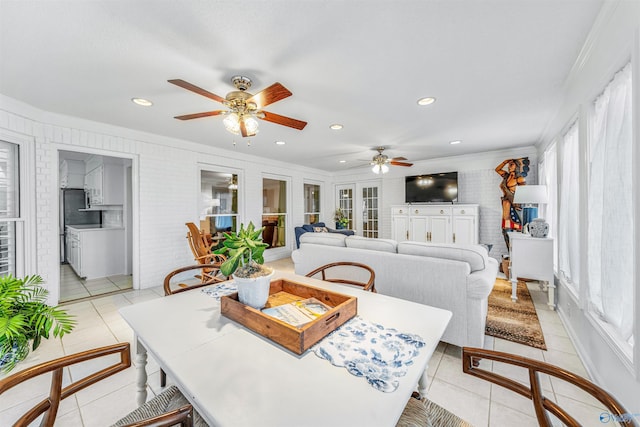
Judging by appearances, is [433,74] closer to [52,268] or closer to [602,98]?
[602,98]

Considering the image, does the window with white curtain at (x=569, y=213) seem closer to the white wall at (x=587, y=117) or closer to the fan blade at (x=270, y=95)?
the white wall at (x=587, y=117)

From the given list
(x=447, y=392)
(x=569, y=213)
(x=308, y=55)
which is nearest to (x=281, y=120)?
(x=308, y=55)

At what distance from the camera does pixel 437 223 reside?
220 inches

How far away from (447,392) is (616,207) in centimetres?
157

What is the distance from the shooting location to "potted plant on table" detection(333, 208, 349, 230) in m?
Answer: 7.41

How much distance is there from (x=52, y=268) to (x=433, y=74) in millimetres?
4845

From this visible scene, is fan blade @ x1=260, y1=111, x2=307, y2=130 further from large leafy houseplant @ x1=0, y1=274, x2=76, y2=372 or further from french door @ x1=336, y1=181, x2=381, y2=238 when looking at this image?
french door @ x1=336, y1=181, x2=381, y2=238

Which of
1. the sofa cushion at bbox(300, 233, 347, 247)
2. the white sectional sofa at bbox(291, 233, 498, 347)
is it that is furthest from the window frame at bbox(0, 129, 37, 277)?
the white sectional sofa at bbox(291, 233, 498, 347)

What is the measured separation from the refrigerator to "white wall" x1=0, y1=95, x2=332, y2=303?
3133mm

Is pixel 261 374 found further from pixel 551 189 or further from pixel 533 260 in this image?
pixel 551 189

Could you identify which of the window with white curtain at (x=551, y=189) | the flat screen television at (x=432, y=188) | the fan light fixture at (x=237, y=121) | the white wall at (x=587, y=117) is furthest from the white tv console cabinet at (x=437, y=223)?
the fan light fixture at (x=237, y=121)

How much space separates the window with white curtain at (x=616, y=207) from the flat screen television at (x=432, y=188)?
395 centimetres

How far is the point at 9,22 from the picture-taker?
1.62m

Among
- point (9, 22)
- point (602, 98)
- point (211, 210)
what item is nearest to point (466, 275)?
point (602, 98)
